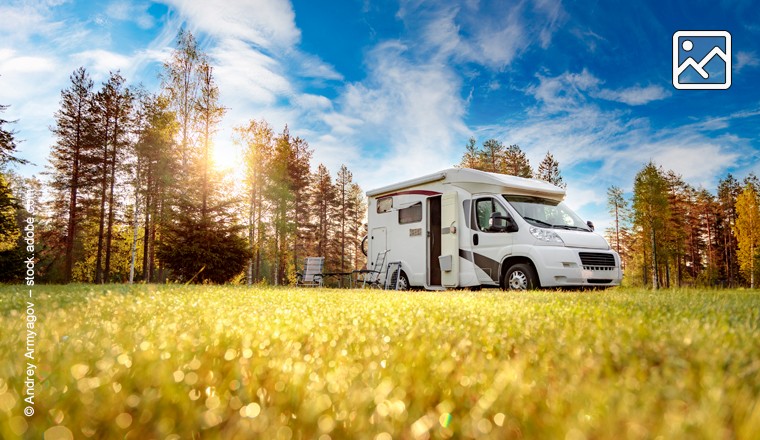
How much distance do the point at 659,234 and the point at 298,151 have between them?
28.7 metres

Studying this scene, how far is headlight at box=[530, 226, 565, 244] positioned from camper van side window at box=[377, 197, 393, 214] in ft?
14.8

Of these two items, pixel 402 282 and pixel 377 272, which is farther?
pixel 377 272

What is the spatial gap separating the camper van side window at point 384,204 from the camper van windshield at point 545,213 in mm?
3621

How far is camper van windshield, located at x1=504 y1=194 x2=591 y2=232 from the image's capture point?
31.5ft

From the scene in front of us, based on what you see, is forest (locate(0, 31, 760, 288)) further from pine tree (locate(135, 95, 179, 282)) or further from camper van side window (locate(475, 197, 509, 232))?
camper van side window (locate(475, 197, 509, 232))

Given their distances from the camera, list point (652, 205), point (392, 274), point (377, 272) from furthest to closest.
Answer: point (652, 205) → point (377, 272) → point (392, 274)

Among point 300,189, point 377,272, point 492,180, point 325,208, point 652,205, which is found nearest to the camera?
point 492,180

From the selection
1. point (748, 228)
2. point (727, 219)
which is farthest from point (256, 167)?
point (727, 219)

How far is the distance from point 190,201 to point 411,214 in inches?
401

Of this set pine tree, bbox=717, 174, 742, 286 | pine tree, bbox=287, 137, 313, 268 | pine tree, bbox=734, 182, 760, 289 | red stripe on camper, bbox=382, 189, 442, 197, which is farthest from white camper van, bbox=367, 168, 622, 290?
pine tree, bbox=717, 174, 742, 286

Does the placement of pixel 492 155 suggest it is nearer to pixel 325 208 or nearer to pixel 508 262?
pixel 325 208

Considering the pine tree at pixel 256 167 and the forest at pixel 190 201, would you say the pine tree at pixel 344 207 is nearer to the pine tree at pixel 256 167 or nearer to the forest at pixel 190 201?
the forest at pixel 190 201

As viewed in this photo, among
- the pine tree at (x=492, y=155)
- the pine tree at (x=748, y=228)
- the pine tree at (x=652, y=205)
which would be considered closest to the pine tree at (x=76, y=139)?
the pine tree at (x=492, y=155)

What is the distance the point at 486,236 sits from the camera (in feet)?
32.8
